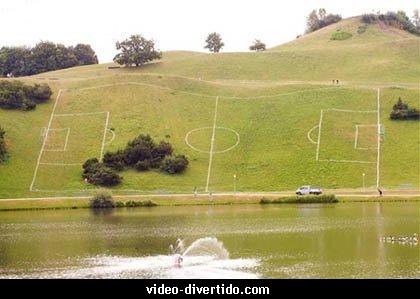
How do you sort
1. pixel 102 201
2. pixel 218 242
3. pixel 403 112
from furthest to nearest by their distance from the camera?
pixel 403 112 → pixel 102 201 → pixel 218 242

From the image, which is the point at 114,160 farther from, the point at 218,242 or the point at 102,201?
the point at 218,242

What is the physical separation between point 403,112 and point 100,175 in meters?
56.5

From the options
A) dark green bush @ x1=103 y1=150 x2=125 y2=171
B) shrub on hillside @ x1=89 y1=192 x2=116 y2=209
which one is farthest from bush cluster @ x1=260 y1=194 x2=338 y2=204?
dark green bush @ x1=103 y1=150 x2=125 y2=171

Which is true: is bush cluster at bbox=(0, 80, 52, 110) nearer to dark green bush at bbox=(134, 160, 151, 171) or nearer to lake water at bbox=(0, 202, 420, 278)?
dark green bush at bbox=(134, 160, 151, 171)

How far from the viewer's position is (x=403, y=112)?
14675 cm

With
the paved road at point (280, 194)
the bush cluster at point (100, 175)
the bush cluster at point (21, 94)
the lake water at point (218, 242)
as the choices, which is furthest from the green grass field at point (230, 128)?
the lake water at point (218, 242)

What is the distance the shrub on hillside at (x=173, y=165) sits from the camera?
13062 centimetres

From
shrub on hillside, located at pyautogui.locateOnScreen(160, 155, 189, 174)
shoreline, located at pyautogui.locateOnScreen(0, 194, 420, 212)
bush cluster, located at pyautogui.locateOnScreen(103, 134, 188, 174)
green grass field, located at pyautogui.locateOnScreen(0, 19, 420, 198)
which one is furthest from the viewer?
bush cluster, located at pyautogui.locateOnScreen(103, 134, 188, 174)

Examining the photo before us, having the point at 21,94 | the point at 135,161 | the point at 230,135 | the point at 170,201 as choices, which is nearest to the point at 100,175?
the point at 135,161

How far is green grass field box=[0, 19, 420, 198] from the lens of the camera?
4998 inches

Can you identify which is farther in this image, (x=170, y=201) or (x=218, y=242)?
(x=170, y=201)

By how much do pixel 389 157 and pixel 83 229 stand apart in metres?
63.4

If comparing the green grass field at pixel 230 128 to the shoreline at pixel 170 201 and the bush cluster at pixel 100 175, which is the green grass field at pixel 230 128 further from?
the shoreline at pixel 170 201
